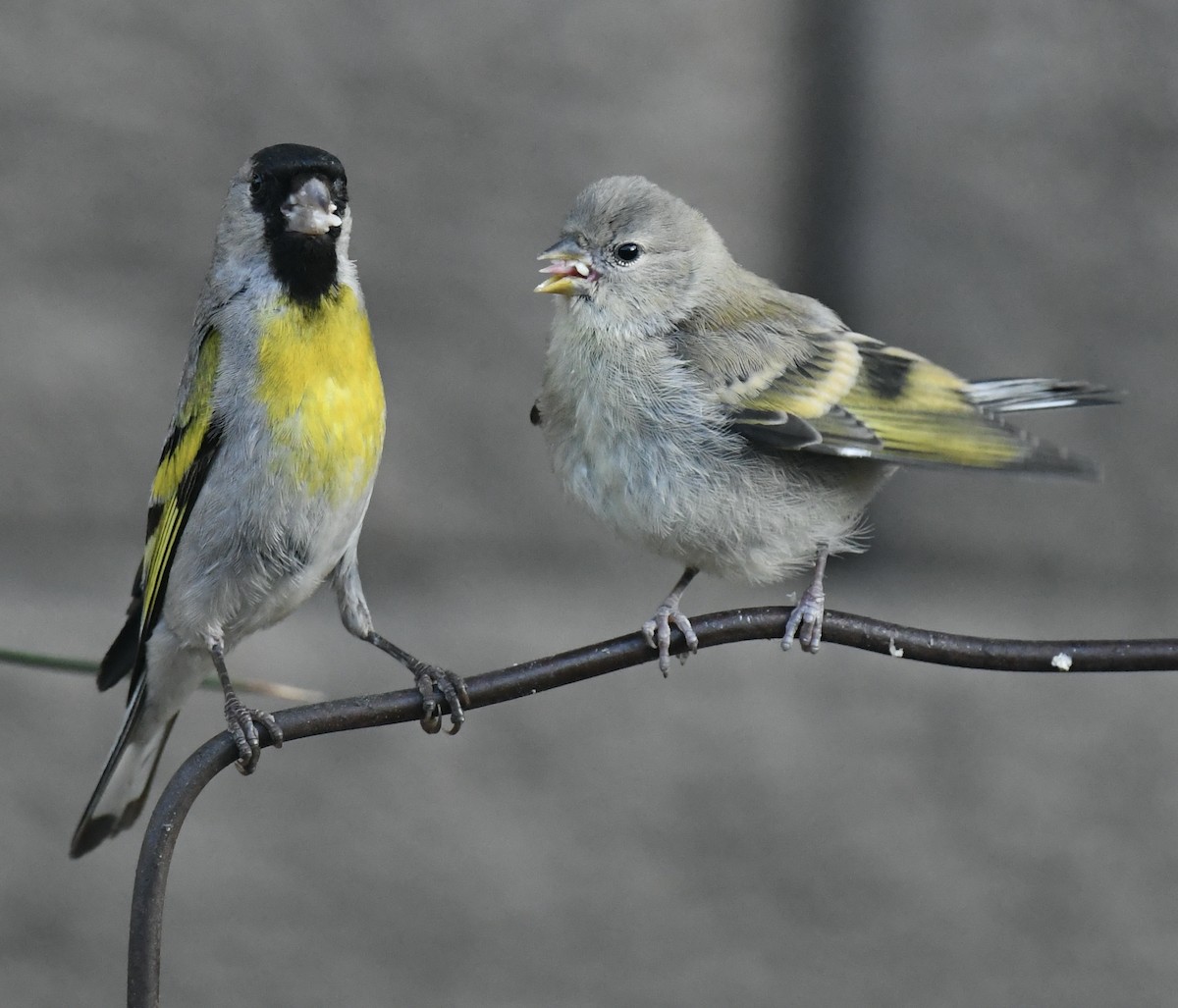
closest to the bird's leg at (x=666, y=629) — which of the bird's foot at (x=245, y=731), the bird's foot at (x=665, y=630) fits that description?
the bird's foot at (x=665, y=630)

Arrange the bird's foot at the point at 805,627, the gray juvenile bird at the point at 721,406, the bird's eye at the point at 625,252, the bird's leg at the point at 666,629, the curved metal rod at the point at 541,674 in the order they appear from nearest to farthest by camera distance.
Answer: the curved metal rod at the point at 541,674 → the bird's leg at the point at 666,629 → the bird's foot at the point at 805,627 → the gray juvenile bird at the point at 721,406 → the bird's eye at the point at 625,252

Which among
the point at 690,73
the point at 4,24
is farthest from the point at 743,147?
the point at 4,24

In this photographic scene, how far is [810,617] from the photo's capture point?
4.28 ft

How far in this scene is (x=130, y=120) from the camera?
1828 millimetres

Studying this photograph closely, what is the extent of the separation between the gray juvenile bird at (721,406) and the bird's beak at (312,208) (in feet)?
0.72

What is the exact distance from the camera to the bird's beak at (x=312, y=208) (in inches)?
51.3

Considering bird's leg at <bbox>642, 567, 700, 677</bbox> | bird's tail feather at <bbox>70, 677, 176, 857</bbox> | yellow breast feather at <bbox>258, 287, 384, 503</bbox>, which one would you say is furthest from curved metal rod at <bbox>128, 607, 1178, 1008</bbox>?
bird's tail feather at <bbox>70, 677, 176, 857</bbox>

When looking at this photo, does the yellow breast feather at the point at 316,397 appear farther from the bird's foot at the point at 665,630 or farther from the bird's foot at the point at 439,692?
the bird's foot at the point at 665,630

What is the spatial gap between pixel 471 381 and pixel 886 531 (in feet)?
1.77

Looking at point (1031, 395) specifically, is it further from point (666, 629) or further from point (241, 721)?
point (241, 721)

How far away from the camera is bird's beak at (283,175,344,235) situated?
4.27ft

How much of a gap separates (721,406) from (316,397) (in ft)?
1.16

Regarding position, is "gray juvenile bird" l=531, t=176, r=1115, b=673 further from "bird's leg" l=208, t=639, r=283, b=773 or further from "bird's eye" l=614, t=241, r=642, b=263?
"bird's leg" l=208, t=639, r=283, b=773

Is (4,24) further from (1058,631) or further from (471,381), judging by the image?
(1058,631)
